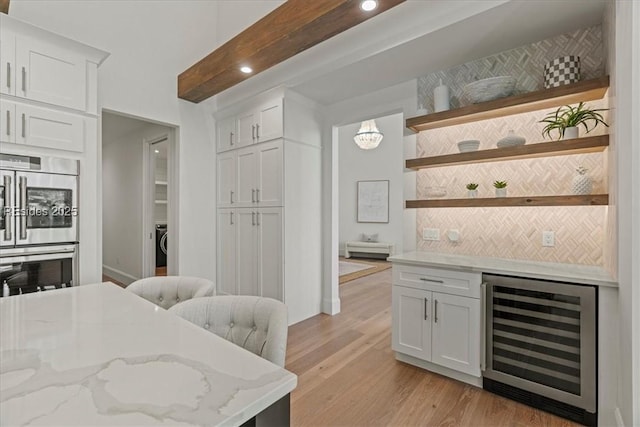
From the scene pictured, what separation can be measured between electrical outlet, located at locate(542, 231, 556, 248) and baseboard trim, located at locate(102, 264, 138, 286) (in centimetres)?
526

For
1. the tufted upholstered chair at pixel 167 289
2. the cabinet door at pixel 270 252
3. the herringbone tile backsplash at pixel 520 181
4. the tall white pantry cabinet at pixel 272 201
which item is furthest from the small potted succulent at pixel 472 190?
the tufted upholstered chair at pixel 167 289

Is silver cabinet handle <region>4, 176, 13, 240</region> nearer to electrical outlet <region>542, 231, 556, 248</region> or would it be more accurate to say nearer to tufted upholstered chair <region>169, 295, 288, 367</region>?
tufted upholstered chair <region>169, 295, 288, 367</region>

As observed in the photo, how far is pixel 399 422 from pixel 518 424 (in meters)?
0.70

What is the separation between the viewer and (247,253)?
12.4ft

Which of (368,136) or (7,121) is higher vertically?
(368,136)

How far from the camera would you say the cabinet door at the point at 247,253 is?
3.71m

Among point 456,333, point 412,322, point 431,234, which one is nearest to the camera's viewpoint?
point 456,333

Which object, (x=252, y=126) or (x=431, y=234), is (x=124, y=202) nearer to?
(x=252, y=126)

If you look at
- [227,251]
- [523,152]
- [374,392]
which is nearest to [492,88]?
[523,152]

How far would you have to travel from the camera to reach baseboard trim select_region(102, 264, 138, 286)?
506 cm

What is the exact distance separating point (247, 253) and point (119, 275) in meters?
3.10

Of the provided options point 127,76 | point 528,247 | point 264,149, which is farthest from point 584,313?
point 127,76

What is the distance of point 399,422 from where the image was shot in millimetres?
1878

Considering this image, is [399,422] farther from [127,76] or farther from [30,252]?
[127,76]
